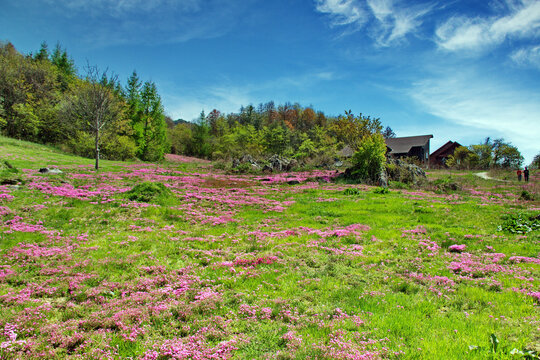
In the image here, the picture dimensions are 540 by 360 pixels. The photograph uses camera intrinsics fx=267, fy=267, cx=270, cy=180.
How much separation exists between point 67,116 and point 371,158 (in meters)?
51.4

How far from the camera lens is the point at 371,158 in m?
30.2

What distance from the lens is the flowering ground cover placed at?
488 centimetres

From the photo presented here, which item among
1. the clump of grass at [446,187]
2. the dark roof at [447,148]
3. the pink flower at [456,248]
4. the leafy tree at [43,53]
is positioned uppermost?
the leafy tree at [43,53]

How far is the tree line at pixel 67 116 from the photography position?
47231mm

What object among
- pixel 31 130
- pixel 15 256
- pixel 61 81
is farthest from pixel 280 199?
pixel 61 81

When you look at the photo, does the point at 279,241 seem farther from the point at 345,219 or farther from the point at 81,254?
the point at 81,254

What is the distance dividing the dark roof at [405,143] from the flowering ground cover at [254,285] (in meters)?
63.3

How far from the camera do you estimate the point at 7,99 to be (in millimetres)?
49219

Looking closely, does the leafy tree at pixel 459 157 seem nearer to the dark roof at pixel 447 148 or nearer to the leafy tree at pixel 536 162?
the dark roof at pixel 447 148

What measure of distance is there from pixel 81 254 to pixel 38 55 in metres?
87.3

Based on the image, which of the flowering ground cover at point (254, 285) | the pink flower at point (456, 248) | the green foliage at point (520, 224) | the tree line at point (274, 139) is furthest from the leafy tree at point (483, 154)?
the pink flower at point (456, 248)

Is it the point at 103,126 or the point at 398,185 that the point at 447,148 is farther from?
the point at 103,126

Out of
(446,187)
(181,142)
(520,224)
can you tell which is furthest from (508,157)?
(181,142)

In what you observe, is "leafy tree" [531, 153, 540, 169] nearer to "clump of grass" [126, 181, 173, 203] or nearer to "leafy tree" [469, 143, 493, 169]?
"leafy tree" [469, 143, 493, 169]
